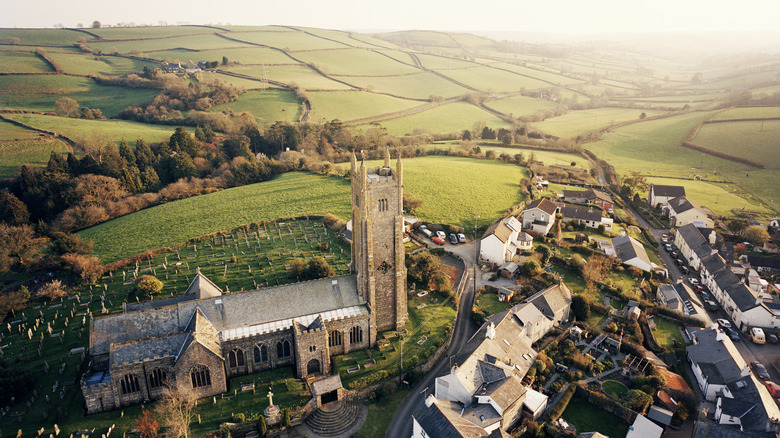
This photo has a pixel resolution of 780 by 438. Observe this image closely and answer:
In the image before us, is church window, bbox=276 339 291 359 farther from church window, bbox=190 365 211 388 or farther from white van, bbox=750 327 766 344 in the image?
white van, bbox=750 327 766 344

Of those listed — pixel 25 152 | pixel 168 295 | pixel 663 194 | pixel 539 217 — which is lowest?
pixel 168 295

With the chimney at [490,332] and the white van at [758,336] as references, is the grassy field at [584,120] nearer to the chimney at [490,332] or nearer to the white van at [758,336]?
the white van at [758,336]

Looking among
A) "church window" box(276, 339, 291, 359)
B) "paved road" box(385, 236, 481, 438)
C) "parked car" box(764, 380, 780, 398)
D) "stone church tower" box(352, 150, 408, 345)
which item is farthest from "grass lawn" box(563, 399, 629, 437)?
"church window" box(276, 339, 291, 359)

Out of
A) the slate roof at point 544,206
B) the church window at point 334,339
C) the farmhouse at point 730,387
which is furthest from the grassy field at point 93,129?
the farmhouse at point 730,387

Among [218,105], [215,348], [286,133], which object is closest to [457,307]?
[215,348]

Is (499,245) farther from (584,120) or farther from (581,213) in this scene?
(584,120)

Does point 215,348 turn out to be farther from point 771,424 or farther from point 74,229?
point 74,229

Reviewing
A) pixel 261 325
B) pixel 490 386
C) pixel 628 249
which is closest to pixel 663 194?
pixel 628 249
